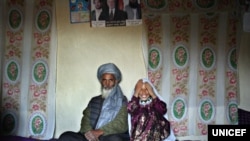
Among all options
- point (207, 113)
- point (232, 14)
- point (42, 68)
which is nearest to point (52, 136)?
point (42, 68)

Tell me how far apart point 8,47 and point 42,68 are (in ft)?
1.04

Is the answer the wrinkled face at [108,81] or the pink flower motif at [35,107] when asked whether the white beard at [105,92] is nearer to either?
the wrinkled face at [108,81]

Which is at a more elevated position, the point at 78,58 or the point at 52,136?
the point at 78,58

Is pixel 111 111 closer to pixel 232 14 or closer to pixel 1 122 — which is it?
pixel 1 122

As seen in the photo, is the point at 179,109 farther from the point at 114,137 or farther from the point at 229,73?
the point at 114,137

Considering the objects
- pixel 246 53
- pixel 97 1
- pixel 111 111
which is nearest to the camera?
pixel 111 111

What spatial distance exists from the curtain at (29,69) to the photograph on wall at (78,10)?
6.4 inches

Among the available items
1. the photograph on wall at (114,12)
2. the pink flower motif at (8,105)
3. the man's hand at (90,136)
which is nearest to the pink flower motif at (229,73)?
the photograph on wall at (114,12)

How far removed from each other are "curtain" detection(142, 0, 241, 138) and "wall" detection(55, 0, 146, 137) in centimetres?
15

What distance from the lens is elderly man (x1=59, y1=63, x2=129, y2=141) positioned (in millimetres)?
2199

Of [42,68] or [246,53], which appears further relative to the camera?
[246,53]

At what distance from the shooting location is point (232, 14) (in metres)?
2.56

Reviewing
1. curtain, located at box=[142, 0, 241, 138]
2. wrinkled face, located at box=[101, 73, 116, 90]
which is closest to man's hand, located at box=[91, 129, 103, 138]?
wrinkled face, located at box=[101, 73, 116, 90]

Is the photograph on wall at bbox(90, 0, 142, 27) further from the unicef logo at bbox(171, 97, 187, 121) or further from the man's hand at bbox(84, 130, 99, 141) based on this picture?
the man's hand at bbox(84, 130, 99, 141)
